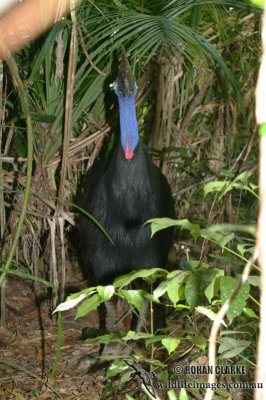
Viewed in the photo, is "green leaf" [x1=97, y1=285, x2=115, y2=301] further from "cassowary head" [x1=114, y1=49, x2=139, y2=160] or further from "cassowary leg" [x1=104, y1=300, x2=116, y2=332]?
"cassowary leg" [x1=104, y1=300, x2=116, y2=332]

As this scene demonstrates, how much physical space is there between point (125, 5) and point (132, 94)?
0.52m

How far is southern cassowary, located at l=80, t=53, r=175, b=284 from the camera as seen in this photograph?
2.73 metres

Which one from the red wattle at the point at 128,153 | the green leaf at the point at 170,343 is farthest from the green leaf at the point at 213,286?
the red wattle at the point at 128,153

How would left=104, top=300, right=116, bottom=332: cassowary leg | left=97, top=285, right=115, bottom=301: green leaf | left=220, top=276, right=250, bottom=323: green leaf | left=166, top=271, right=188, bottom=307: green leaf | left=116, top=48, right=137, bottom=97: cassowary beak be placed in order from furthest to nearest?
left=104, top=300, right=116, bottom=332: cassowary leg → left=116, top=48, right=137, bottom=97: cassowary beak → left=97, top=285, right=115, bottom=301: green leaf → left=166, top=271, right=188, bottom=307: green leaf → left=220, top=276, right=250, bottom=323: green leaf

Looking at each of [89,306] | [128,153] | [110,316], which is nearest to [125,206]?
[128,153]

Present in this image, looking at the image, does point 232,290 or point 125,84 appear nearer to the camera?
point 232,290

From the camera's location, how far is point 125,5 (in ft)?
9.59

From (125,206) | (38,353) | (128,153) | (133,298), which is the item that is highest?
(128,153)

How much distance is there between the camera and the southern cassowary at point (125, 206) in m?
2.73

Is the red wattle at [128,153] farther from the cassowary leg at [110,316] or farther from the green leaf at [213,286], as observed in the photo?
the green leaf at [213,286]

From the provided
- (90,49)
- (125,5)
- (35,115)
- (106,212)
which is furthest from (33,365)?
(125,5)

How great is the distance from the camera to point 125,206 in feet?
9.18

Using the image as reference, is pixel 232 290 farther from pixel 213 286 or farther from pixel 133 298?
pixel 133 298

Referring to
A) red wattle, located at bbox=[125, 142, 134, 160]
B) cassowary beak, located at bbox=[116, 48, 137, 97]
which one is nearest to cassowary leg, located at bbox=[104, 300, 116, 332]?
red wattle, located at bbox=[125, 142, 134, 160]
